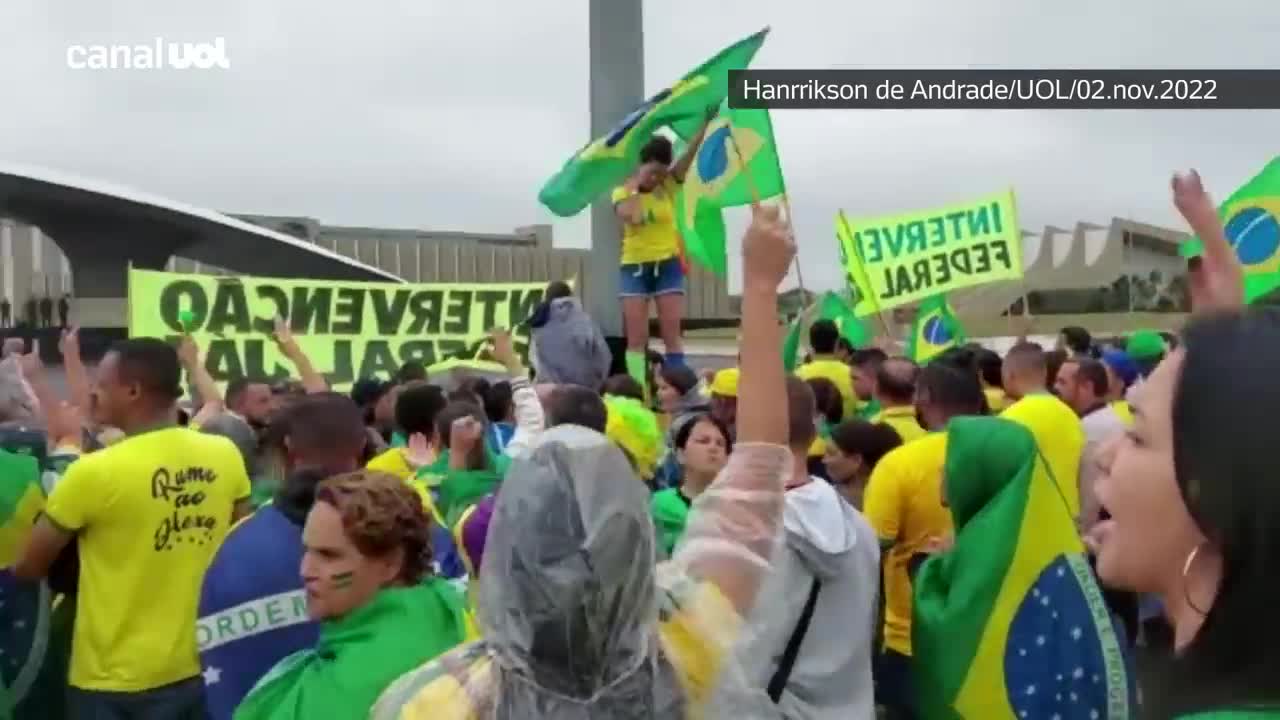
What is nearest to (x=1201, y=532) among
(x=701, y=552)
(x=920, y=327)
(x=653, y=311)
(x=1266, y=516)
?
(x=1266, y=516)

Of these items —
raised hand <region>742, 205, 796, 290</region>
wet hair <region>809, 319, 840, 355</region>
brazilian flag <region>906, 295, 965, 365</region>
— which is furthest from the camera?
brazilian flag <region>906, 295, 965, 365</region>

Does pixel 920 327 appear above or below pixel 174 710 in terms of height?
above

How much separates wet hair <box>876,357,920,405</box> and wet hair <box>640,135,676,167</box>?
334 centimetres

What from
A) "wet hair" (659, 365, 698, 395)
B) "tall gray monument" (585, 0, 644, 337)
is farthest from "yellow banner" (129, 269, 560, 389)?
"wet hair" (659, 365, 698, 395)

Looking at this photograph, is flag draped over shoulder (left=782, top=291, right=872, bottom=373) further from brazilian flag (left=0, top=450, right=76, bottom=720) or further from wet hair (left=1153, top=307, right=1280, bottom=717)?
wet hair (left=1153, top=307, right=1280, bottom=717)

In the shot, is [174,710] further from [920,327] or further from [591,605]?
[920,327]

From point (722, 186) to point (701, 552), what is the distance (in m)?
7.56

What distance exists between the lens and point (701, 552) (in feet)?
7.76

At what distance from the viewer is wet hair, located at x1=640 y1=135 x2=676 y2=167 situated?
9.22 m

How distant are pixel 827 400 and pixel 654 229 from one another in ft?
11.9

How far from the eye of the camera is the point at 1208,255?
280 centimetres

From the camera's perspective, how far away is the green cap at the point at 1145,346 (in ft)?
25.2

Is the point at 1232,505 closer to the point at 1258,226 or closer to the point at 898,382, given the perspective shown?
the point at 898,382

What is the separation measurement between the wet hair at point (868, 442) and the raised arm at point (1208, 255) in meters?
2.23
